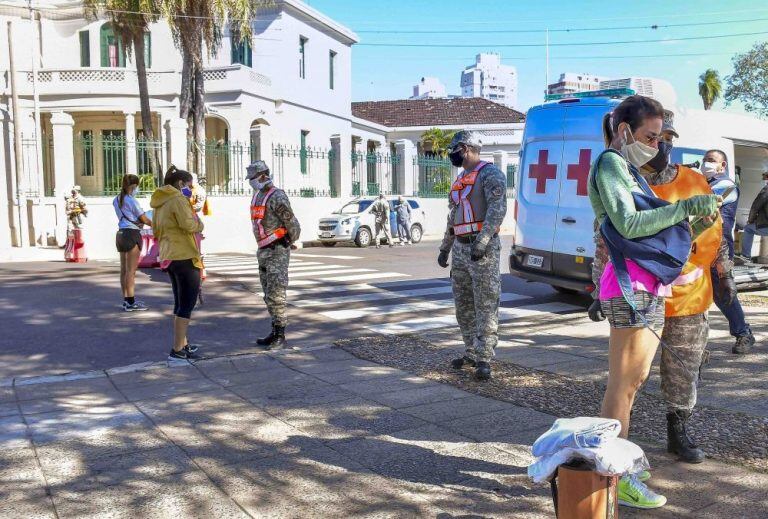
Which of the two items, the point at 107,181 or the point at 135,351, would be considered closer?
the point at 135,351

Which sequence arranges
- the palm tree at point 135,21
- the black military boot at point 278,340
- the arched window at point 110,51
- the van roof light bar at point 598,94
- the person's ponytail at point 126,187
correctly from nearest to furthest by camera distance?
the black military boot at point 278,340 → the van roof light bar at point 598,94 → the person's ponytail at point 126,187 → the palm tree at point 135,21 → the arched window at point 110,51

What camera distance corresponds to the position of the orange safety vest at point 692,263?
375 cm

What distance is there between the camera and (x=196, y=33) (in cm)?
2111

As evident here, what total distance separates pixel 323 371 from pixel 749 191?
1034 cm

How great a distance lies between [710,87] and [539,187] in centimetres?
4915

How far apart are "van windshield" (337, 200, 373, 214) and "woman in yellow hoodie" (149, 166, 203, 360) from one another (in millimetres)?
16187

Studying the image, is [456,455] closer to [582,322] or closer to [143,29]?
[582,322]

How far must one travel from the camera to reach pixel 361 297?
11125 mm

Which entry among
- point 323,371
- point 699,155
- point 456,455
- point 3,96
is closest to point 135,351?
point 323,371

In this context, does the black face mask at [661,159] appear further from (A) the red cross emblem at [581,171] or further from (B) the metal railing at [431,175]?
(B) the metal railing at [431,175]

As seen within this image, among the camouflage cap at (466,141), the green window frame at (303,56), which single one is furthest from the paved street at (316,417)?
the green window frame at (303,56)

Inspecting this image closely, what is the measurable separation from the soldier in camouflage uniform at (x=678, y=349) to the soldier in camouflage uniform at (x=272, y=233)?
157 inches

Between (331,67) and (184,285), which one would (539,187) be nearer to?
(184,285)

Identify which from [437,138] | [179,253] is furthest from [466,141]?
[437,138]
